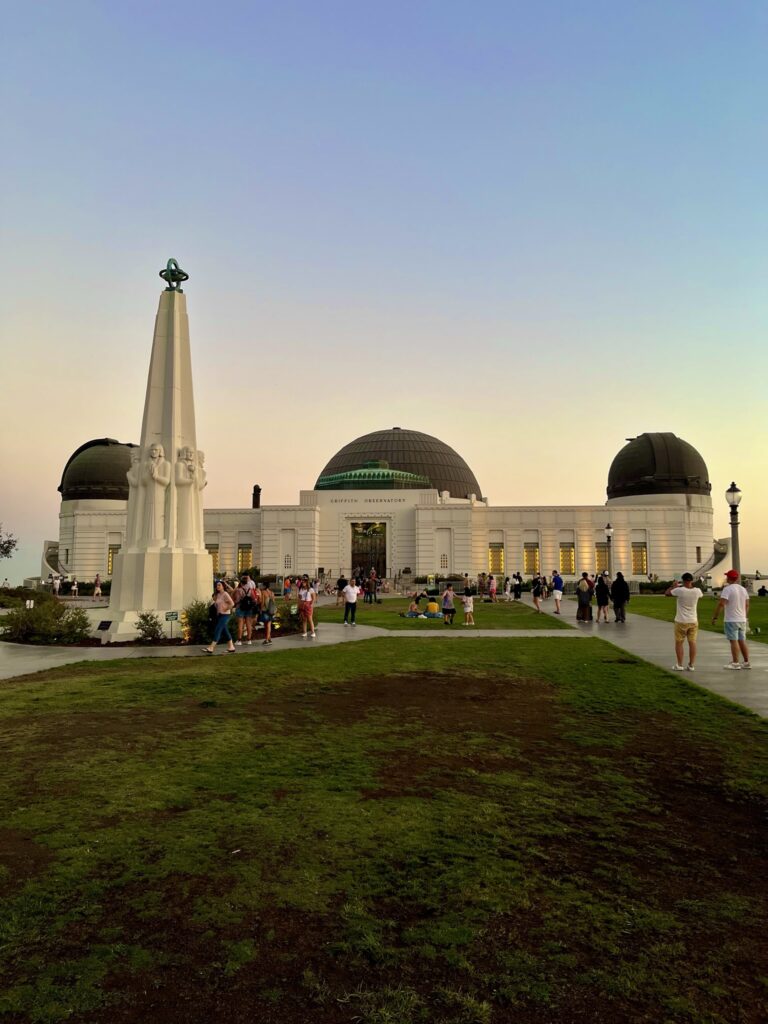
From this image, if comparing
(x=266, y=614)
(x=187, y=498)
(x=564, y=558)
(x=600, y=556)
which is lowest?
(x=266, y=614)

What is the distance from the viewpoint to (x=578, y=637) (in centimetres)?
1736

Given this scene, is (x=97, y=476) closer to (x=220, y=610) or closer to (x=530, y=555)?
(x=530, y=555)

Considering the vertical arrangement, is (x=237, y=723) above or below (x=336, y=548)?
below

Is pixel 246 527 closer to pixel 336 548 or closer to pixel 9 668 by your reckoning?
pixel 336 548

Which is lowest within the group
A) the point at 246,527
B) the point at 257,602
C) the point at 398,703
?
the point at 398,703

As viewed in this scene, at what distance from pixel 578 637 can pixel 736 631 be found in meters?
5.87

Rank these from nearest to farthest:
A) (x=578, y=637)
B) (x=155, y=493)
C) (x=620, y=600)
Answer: (x=578, y=637) < (x=155, y=493) < (x=620, y=600)

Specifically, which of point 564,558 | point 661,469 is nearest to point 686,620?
point 564,558

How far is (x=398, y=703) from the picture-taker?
9070 mm

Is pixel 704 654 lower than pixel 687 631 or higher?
lower

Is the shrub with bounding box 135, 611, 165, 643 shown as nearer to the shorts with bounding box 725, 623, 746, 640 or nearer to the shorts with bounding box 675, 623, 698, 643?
the shorts with bounding box 675, 623, 698, 643

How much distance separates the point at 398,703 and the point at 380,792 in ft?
12.2

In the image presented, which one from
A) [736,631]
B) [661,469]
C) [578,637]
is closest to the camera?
[736,631]

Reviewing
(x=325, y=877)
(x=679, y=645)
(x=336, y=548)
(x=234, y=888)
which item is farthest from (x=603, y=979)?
(x=336, y=548)
